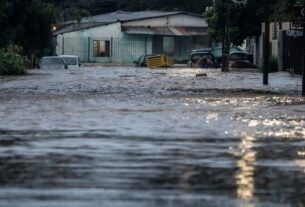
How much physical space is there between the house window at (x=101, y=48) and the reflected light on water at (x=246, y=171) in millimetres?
69901

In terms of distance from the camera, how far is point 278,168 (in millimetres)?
10789

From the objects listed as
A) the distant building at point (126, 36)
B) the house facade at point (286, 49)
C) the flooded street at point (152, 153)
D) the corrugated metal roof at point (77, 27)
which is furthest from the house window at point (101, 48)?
the flooded street at point (152, 153)

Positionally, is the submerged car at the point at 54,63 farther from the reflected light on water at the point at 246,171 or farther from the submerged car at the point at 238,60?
the reflected light on water at the point at 246,171

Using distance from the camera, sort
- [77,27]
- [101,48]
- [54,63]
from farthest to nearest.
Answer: [77,27] < [101,48] < [54,63]

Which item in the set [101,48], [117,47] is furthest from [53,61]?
[117,47]

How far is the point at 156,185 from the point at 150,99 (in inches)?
561

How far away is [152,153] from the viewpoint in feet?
39.6

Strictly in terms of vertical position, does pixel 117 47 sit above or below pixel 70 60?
above

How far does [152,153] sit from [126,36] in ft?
233

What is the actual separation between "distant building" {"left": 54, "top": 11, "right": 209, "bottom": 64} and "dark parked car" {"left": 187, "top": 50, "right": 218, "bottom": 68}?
1720cm

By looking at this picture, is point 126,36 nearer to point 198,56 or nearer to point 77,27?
point 77,27

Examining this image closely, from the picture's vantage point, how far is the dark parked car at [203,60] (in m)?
62.0

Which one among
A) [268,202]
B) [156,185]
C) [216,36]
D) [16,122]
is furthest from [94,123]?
[216,36]

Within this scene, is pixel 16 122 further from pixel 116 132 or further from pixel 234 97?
pixel 234 97
